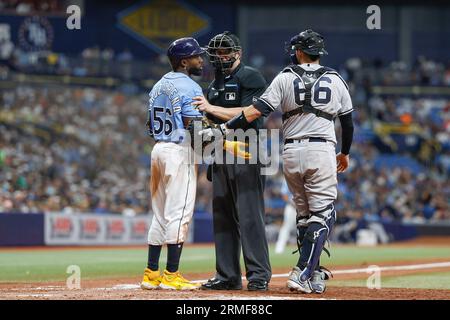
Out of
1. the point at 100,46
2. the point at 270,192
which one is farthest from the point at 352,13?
the point at 270,192

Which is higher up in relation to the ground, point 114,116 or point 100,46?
point 100,46

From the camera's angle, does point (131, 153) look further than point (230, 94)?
Yes

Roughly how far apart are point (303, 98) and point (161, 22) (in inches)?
1004

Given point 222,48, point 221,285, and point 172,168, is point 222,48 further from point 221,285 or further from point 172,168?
point 221,285

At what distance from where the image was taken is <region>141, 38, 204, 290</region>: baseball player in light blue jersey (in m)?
7.38

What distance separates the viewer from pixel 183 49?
7.51m

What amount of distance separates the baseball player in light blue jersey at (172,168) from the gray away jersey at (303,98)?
716 mm

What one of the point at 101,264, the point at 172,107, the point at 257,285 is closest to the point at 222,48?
the point at 172,107

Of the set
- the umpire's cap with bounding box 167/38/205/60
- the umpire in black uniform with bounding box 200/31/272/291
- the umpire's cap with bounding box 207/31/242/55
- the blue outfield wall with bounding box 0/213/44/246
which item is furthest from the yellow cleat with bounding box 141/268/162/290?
the blue outfield wall with bounding box 0/213/44/246

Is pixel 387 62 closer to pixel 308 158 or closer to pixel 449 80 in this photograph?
pixel 449 80

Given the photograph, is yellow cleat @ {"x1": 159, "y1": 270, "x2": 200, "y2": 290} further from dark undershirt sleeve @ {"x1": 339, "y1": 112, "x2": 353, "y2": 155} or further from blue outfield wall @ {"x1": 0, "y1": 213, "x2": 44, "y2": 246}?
blue outfield wall @ {"x1": 0, "y1": 213, "x2": 44, "y2": 246}

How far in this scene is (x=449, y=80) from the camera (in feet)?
107
